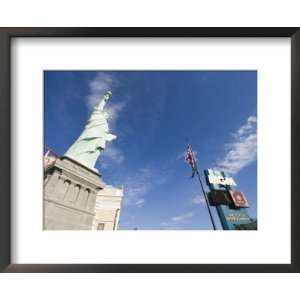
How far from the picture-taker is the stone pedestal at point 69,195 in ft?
3.27

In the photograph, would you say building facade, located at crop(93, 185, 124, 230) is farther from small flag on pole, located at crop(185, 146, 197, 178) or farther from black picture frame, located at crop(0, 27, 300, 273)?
small flag on pole, located at crop(185, 146, 197, 178)

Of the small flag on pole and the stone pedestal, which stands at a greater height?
the small flag on pole

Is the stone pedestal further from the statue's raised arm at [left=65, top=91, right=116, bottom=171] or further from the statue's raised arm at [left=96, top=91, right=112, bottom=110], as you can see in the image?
the statue's raised arm at [left=96, top=91, right=112, bottom=110]

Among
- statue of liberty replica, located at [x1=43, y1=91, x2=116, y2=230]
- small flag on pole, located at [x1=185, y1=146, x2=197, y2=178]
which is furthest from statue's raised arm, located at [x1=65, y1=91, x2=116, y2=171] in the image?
small flag on pole, located at [x1=185, y1=146, x2=197, y2=178]

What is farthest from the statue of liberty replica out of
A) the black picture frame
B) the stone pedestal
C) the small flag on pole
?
the small flag on pole

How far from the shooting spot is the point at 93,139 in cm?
101

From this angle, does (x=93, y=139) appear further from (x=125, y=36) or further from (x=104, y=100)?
(x=125, y=36)

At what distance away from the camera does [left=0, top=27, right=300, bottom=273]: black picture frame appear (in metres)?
0.98

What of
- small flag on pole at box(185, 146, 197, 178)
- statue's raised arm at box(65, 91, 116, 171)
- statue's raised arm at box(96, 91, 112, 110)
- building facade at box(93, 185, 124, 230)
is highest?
statue's raised arm at box(96, 91, 112, 110)

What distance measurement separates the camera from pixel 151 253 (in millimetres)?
→ 995

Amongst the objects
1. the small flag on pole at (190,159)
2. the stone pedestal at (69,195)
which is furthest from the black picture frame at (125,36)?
the small flag on pole at (190,159)

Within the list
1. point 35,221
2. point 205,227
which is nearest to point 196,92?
point 205,227

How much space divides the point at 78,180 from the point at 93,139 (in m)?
0.13
